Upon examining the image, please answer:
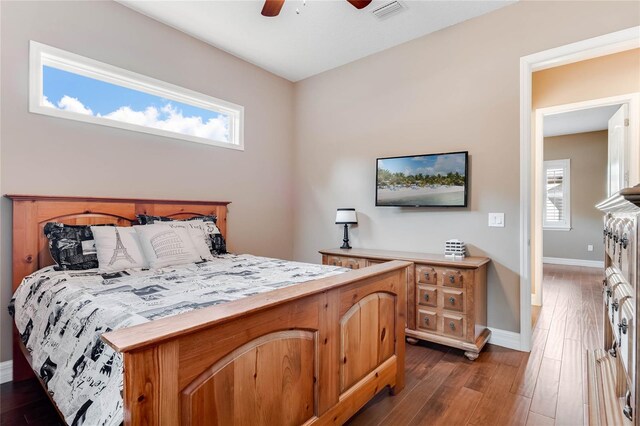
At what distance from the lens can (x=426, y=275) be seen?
2824mm

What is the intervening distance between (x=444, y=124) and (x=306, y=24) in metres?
1.66

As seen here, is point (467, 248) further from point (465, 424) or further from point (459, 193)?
point (465, 424)

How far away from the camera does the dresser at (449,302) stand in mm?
2607

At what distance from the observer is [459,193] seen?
3053 mm

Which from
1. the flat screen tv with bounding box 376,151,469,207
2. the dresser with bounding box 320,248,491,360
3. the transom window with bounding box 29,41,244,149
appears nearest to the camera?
the transom window with bounding box 29,41,244,149

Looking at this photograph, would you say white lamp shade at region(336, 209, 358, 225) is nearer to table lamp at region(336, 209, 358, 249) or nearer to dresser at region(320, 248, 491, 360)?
table lamp at region(336, 209, 358, 249)

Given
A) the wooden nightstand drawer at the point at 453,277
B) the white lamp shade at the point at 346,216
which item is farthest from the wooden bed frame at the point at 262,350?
the white lamp shade at the point at 346,216

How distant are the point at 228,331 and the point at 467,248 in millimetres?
2604

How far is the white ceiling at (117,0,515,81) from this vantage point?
2834 millimetres

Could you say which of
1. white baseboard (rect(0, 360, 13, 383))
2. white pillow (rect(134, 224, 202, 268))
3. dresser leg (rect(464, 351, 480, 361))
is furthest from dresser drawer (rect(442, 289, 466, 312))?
white baseboard (rect(0, 360, 13, 383))

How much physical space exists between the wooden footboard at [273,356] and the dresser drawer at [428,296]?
0.83 m

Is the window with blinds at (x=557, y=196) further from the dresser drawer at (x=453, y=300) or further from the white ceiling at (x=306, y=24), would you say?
the dresser drawer at (x=453, y=300)

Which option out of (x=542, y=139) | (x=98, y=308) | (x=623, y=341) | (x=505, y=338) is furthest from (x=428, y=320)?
(x=542, y=139)

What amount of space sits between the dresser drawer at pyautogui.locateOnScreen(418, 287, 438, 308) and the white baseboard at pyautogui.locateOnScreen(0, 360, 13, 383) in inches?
124
